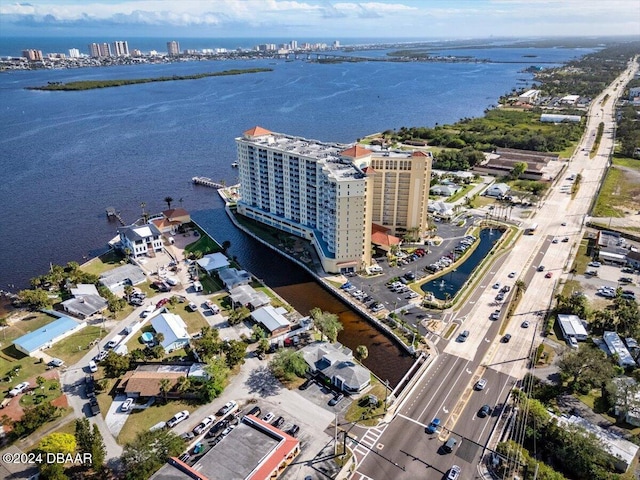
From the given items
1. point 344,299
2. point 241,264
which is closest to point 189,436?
point 344,299

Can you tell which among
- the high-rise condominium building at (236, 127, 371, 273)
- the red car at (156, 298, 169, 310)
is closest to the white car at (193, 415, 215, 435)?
the red car at (156, 298, 169, 310)

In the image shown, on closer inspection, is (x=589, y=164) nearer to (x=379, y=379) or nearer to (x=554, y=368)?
(x=554, y=368)

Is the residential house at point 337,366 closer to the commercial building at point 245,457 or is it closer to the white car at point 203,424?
the commercial building at point 245,457

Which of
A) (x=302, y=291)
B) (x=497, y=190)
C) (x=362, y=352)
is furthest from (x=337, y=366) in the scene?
(x=497, y=190)

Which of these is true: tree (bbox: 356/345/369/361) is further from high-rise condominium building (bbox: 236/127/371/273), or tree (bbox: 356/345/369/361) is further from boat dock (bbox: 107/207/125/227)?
boat dock (bbox: 107/207/125/227)

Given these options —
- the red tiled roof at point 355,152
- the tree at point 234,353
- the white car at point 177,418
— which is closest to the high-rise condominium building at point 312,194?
the red tiled roof at point 355,152

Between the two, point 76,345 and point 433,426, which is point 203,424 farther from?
point 76,345

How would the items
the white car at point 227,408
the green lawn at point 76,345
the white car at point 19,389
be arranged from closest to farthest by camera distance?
the white car at point 227,408
the white car at point 19,389
the green lawn at point 76,345
